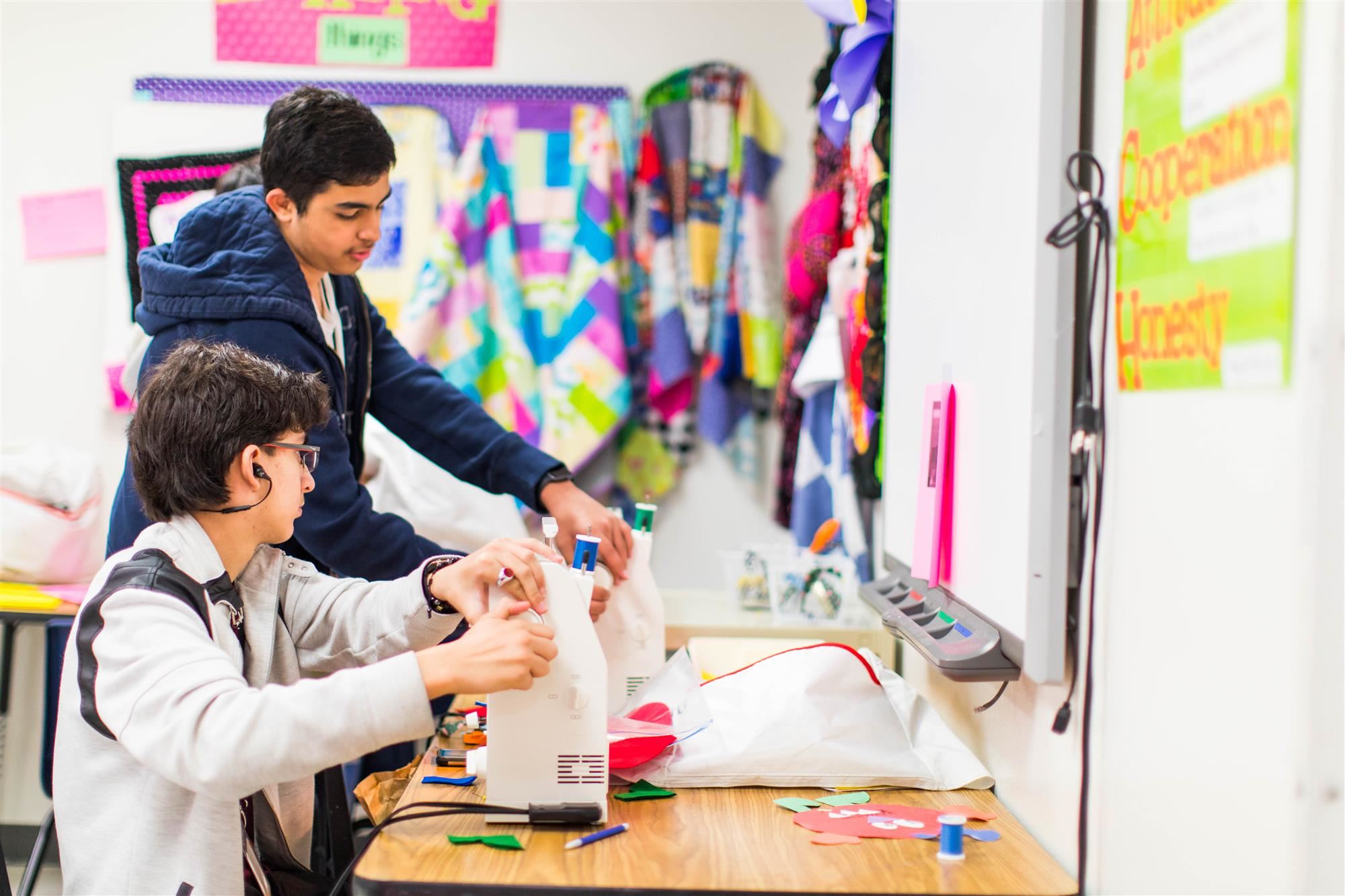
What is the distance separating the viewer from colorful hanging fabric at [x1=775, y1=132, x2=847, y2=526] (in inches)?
87.6

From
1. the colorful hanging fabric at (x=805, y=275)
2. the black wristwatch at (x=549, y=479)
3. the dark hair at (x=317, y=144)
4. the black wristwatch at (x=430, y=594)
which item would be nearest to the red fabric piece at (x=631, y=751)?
the black wristwatch at (x=430, y=594)

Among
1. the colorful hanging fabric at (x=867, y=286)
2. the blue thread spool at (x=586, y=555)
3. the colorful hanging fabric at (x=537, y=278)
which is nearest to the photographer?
the blue thread spool at (x=586, y=555)

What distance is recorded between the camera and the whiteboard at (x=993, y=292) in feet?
3.25

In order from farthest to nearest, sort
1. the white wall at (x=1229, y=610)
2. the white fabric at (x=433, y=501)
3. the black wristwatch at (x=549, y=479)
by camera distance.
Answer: the white fabric at (x=433, y=501)
the black wristwatch at (x=549, y=479)
the white wall at (x=1229, y=610)

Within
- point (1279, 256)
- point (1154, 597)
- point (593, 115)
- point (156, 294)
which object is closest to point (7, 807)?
point (156, 294)

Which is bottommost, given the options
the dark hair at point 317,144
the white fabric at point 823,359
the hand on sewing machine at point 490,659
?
the hand on sewing machine at point 490,659

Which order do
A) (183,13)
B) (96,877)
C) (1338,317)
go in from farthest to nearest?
(183,13), (96,877), (1338,317)

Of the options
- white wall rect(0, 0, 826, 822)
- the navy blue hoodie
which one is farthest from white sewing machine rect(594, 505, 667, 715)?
white wall rect(0, 0, 826, 822)

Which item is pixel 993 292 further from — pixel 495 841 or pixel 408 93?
pixel 408 93

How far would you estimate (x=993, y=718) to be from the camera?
1263mm

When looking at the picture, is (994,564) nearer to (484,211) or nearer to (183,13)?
(484,211)

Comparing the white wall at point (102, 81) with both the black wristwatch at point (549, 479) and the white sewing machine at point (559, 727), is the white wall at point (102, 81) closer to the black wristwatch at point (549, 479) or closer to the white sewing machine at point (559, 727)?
the black wristwatch at point (549, 479)

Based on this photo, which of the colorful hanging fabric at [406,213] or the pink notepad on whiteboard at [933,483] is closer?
the pink notepad on whiteboard at [933,483]

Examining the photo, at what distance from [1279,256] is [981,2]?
0.68m
